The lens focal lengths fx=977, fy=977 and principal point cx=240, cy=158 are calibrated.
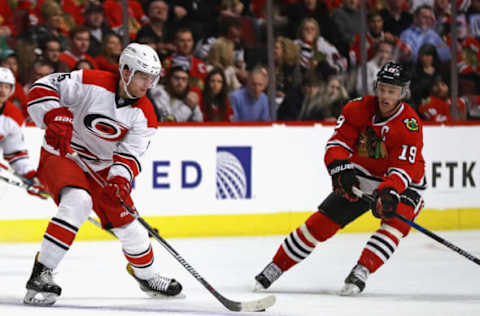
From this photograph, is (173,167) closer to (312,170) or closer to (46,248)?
(312,170)

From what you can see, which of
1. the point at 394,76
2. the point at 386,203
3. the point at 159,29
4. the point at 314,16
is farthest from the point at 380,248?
the point at 314,16

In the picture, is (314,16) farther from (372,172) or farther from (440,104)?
(372,172)

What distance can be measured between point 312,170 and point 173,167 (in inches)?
43.3

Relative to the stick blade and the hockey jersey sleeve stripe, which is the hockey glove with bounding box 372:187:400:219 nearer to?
the hockey jersey sleeve stripe

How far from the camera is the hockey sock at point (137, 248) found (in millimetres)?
4145

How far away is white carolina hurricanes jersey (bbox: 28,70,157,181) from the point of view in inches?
160

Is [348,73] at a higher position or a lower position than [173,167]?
higher

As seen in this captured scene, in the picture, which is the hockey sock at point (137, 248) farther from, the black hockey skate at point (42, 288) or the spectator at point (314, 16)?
the spectator at point (314, 16)

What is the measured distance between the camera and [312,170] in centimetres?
734

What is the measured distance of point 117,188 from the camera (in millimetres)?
3951

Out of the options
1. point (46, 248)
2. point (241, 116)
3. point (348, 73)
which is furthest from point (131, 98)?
point (348, 73)

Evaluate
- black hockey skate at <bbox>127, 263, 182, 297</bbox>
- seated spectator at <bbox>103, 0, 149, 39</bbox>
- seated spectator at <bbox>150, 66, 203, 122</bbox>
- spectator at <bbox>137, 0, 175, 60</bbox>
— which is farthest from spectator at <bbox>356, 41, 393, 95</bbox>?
black hockey skate at <bbox>127, 263, 182, 297</bbox>

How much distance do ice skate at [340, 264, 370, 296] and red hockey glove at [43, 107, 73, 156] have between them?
4.74 feet

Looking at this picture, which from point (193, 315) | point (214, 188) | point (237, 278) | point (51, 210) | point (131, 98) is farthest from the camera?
point (214, 188)
